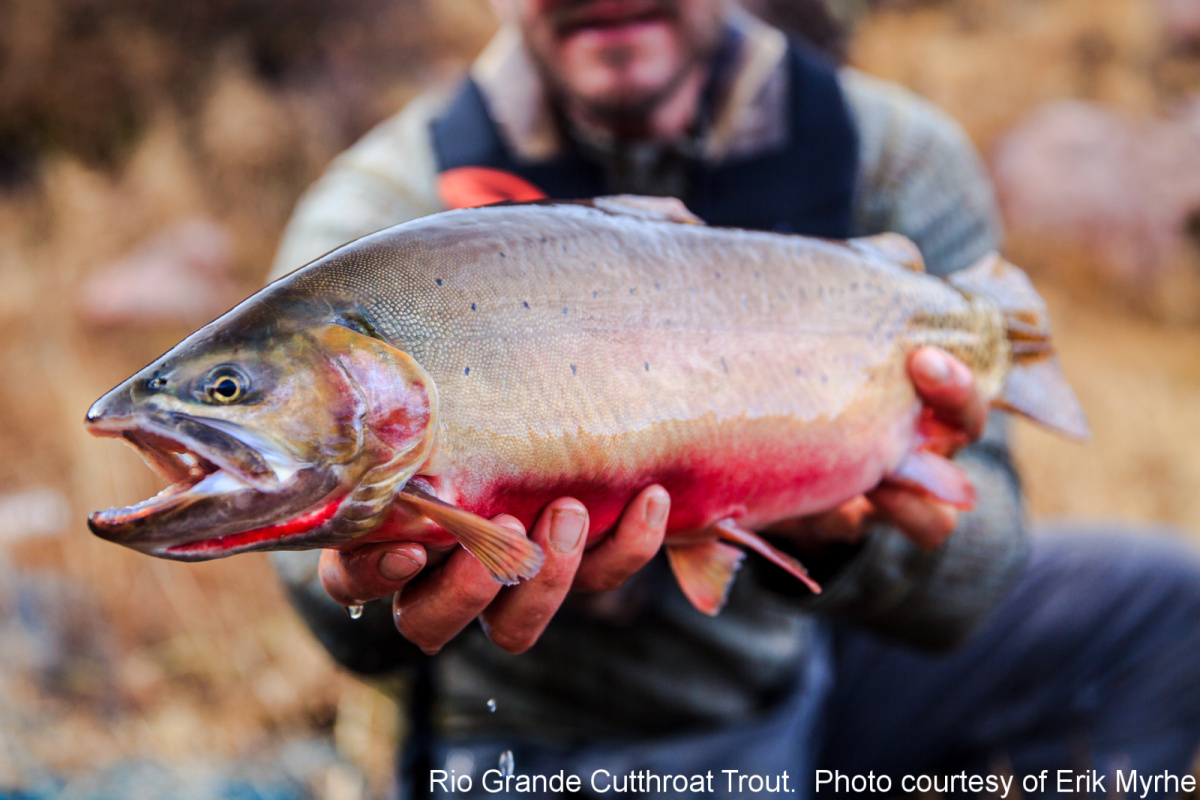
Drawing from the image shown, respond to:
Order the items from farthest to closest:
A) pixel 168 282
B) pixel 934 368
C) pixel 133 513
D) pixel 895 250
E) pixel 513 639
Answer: pixel 168 282, pixel 895 250, pixel 934 368, pixel 513 639, pixel 133 513

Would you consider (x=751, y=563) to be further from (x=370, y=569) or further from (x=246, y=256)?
(x=246, y=256)

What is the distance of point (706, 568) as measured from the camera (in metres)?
1.33

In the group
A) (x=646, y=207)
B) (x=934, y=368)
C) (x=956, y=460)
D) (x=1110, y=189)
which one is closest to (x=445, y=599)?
(x=646, y=207)

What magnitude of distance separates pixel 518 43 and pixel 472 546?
5.69ft

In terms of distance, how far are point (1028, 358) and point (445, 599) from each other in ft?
3.83

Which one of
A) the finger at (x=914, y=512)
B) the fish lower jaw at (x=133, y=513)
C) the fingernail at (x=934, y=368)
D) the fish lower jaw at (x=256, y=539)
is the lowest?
the finger at (x=914, y=512)

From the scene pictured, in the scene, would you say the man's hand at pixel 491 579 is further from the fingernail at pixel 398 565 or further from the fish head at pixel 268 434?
the fish head at pixel 268 434

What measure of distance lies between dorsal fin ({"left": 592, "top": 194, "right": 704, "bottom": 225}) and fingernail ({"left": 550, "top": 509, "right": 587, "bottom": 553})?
16.2 inches

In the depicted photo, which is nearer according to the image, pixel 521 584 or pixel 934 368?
pixel 521 584

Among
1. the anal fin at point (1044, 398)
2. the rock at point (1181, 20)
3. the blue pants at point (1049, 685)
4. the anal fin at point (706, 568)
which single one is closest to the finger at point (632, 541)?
the anal fin at point (706, 568)

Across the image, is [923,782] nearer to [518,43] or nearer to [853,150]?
[853,150]

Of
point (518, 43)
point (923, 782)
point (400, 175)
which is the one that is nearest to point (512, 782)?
point (923, 782)

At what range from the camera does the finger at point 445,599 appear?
1086 millimetres

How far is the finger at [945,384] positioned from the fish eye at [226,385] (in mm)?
1021
